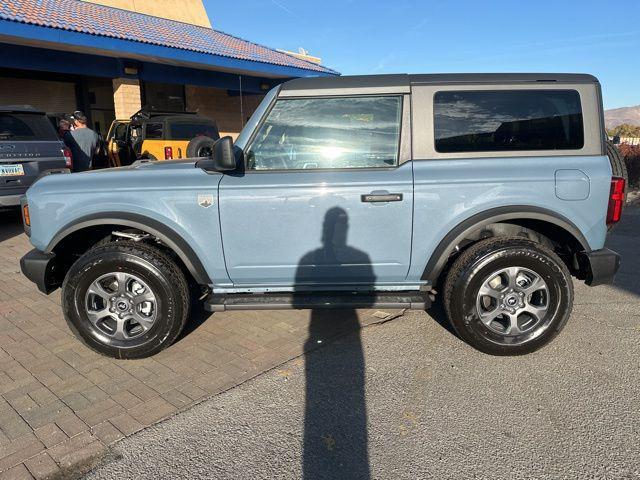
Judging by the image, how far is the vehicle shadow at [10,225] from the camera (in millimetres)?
7188

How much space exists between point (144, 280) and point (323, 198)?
4.62ft

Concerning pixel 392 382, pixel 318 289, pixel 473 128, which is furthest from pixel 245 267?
pixel 473 128

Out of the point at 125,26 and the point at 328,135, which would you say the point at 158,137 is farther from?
the point at 328,135

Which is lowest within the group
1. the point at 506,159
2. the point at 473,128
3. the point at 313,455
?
the point at 313,455

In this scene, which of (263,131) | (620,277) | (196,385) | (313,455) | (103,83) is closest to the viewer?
(313,455)

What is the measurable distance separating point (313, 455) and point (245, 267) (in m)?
1.40

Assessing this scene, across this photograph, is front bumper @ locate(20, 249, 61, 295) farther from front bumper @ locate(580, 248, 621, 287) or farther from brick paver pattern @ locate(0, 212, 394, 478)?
front bumper @ locate(580, 248, 621, 287)

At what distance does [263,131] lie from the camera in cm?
329

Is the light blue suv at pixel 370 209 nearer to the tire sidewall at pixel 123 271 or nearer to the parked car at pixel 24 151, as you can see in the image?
the tire sidewall at pixel 123 271

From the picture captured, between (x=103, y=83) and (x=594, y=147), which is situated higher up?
(x=103, y=83)

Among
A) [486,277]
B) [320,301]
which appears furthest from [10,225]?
[486,277]

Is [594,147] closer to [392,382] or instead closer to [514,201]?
[514,201]

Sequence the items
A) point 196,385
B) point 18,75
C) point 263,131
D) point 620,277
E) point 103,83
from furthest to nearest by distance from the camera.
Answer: point 103,83 → point 18,75 → point 620,277 → point 263,131 → point 196,385

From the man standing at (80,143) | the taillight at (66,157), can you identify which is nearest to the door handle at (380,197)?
the taillight at (66,157)
